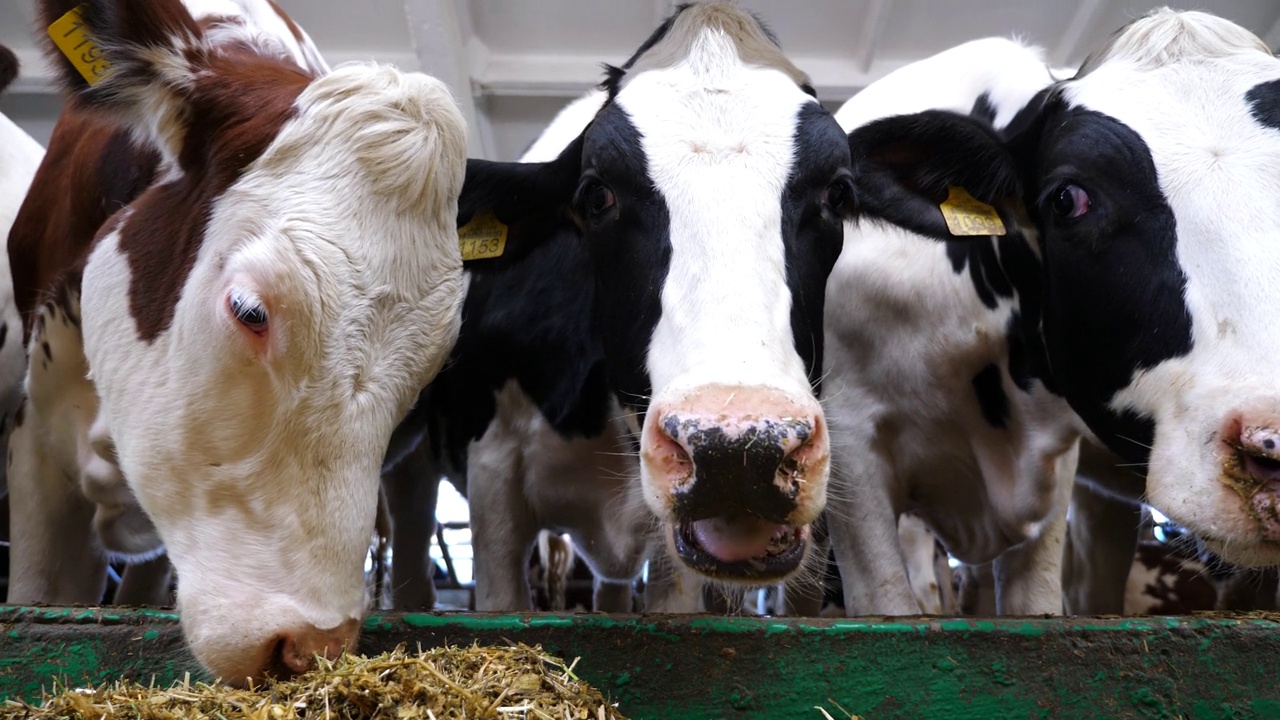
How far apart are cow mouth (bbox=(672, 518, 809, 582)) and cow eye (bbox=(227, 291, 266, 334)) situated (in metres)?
0.90

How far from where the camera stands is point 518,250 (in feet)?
11.1

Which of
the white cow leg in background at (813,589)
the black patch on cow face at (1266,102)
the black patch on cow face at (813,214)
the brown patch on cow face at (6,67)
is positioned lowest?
the white cow leg in background at (813,589)

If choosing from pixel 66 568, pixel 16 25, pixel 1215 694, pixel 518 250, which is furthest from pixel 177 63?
pixel 16 25

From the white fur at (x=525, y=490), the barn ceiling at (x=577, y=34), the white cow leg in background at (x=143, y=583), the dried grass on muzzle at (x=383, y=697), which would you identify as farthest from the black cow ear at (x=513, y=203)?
the barn ceiling at (x=577, y=34)

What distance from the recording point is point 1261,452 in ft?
7.32

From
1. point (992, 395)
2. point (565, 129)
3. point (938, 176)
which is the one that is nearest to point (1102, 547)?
point (992, 395)

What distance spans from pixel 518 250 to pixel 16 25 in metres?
5.45

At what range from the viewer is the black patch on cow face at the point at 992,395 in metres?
3.61

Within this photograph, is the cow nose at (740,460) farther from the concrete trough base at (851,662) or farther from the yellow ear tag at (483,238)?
the yellow ear tag at (483,238)

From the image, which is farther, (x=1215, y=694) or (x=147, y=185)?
(x=147, y=185)

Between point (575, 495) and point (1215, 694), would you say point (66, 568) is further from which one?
point (1215, 694)

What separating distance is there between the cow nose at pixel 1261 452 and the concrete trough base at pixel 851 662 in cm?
30

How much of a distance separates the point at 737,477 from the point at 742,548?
0.77ft

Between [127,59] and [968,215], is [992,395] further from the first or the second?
[127,59]
